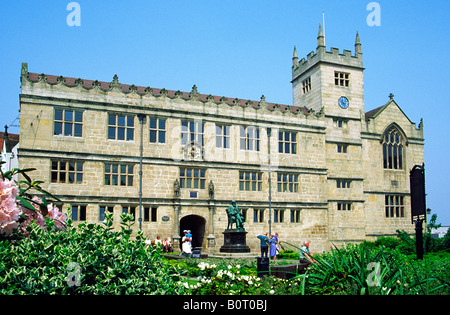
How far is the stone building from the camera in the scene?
29750mm

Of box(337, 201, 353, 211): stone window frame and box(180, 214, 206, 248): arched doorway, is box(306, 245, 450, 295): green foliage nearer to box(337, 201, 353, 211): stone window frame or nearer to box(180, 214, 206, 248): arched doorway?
box(180, 214, 206, 248): arched doorway

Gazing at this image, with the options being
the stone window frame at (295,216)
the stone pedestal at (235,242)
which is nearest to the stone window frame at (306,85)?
the stone window frame at (295,216)

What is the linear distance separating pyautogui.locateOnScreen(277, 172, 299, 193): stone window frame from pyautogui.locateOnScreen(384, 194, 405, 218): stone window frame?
1011cm

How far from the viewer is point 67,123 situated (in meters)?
30.0

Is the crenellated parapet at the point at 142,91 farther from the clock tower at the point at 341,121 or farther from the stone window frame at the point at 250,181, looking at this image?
the stone window frame at the point at 250,181

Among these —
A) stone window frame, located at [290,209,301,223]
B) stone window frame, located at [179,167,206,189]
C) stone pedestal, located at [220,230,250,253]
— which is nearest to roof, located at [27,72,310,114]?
stone window frame, located at [179,167,206,189]

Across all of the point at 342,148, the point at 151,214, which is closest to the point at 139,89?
the point at 151,214

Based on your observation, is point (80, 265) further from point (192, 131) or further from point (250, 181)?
point (250, 181)

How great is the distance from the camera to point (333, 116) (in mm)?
39875

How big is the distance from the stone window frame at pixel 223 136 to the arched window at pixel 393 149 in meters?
16.1

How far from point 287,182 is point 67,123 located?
17.3 metres

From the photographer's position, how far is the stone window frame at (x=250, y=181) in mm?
34656
